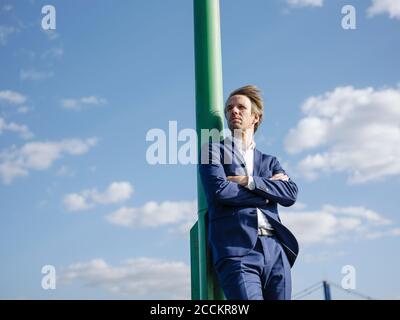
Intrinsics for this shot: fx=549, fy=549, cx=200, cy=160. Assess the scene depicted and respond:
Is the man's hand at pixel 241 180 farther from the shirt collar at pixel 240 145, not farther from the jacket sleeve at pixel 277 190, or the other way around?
the shirt collar at pixel 240 145

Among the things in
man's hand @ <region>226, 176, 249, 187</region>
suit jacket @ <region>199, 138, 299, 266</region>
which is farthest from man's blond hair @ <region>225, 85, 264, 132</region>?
man's hand @ <region>226, 176, 249, 187</region>

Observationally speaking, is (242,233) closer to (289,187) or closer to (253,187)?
(253,187)

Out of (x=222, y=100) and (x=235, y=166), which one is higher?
(x=222, y=100)

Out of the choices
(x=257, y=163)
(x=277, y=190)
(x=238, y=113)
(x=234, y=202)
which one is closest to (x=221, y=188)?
(x=234, y=202)

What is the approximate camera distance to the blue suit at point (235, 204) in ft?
11.7

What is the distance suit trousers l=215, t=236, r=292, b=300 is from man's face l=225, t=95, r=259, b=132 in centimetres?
87

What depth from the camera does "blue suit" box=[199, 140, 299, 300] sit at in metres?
3.57

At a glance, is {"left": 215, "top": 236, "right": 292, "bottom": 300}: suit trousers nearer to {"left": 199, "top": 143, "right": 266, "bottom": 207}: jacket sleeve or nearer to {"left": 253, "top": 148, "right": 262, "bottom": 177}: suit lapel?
{"left": 199, "top": 143, "right": 266, "bottom": 207}: jacket sleeve

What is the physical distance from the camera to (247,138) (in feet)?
13.5

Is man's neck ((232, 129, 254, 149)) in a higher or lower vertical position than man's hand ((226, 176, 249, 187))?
higher

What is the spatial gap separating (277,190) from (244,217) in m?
0.34

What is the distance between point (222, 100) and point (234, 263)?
4.17 feet

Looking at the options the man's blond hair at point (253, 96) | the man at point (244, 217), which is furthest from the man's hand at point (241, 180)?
the man's blond hair at point (253, 96)
